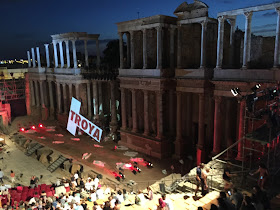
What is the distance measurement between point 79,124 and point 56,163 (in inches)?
253

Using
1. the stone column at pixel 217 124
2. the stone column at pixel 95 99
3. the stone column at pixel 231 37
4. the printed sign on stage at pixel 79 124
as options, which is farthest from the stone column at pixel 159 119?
the stone column at pixel 95 99

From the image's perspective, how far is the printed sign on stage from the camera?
94.1 feet

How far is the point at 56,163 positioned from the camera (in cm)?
2464

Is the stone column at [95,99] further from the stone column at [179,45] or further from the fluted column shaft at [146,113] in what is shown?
the stone column at [179,45]

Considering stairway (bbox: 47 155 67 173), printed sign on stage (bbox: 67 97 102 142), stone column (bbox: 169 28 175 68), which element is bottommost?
stairway (bbox: 47 155 67 173)

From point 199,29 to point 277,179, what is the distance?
1498 centimetres

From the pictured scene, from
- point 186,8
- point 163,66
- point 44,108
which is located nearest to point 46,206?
point 163,66

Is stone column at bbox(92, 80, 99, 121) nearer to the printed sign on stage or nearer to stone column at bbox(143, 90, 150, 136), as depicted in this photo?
the printed sign on stage

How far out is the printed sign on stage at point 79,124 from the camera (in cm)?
2869

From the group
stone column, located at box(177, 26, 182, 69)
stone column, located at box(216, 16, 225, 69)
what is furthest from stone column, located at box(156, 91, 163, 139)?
stone column, located at box(216, 16, 225, 69)

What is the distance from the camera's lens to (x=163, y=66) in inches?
1002

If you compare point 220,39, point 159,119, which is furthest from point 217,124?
point 220,39

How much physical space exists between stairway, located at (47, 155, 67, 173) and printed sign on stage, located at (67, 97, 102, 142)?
457cm

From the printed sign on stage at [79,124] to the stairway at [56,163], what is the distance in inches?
180
